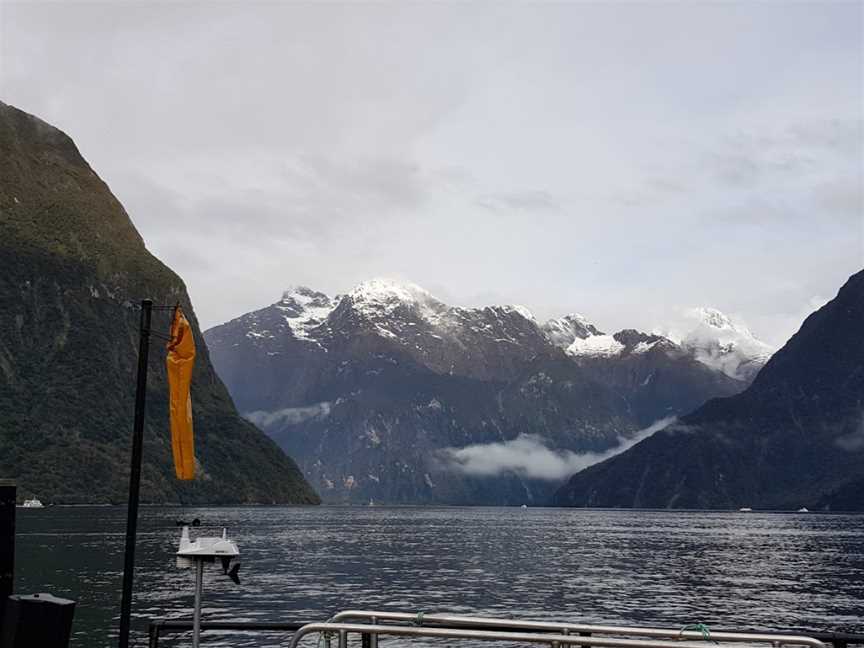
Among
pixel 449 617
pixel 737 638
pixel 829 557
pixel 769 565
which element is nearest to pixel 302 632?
pixel 449 617

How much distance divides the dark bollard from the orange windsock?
3774 mm

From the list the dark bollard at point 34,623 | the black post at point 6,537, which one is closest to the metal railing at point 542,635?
the dark bollard at point 34,623

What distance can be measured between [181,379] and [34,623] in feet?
16.2

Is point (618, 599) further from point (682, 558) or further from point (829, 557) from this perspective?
point (829, 557)

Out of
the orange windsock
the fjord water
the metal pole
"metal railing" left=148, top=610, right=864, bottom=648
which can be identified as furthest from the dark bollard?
the fjord water

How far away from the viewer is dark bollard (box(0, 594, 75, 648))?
43.3 feet

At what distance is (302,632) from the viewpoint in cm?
1159

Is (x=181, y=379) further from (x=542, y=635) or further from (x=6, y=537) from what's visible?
(x=542, y=635)

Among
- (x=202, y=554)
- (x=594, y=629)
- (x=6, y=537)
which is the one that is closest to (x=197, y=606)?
(x=202, y=554)

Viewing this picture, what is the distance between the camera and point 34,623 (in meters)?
13.2

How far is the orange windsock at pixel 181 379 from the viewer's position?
16969 millimetres

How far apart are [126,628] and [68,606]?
2.19 metres

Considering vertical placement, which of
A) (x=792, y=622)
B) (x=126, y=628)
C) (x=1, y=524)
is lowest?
(x=792, y=622)

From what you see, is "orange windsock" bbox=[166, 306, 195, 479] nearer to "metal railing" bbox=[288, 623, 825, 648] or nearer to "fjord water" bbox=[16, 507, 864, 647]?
"metal railing" bbox=[288, 623, 825, 648]
